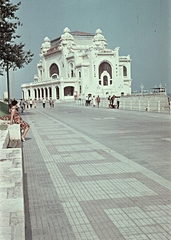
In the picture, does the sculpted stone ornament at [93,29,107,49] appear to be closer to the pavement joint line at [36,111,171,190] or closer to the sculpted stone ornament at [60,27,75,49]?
the sculpted stone ornament at [60,27,75,49]

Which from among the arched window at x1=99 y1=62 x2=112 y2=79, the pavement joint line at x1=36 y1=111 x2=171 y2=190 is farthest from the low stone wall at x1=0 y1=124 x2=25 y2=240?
the arched window at x1=99 y1=62 x2=112 y2=79

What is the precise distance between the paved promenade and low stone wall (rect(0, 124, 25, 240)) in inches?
19.2

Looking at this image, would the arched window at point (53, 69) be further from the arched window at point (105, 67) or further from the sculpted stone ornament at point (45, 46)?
the arched window at point (105, 67)

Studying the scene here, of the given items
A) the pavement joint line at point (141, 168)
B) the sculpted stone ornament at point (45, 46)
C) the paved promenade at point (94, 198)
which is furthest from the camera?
the sculpted stone ornament at point (45, 46)

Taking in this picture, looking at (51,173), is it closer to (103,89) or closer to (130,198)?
(130,198)

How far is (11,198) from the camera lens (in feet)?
13.3

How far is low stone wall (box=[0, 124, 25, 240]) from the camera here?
10.6 feet

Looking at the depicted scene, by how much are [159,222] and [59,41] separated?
9119 centimetres

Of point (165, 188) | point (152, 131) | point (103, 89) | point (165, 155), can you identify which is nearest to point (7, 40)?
point (152, 131)

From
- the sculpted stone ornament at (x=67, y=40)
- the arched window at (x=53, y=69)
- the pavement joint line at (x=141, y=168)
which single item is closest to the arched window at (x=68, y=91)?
the sculpted stone ornament at (x=67, y=40)

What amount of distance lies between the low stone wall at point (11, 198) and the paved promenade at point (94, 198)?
1.60 feet

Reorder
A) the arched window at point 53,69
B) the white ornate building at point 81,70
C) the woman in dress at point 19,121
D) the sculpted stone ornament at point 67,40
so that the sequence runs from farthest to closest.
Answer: the arched window at point 53,69
the sculpted stone ornament at point 67,40
the white ornate building at point 81,70
the woman in dress at point 19,121

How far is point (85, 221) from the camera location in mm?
4555

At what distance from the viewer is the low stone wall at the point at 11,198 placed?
323 centimetres
